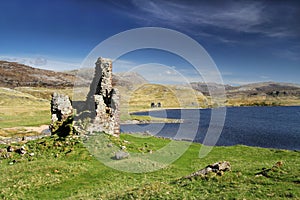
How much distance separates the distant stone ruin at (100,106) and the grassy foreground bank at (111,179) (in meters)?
4.38

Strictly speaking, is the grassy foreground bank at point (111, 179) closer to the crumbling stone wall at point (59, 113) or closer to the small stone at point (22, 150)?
the small stone at point (22, 150)

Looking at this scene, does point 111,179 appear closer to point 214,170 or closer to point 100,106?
point 214,170

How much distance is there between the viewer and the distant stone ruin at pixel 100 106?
35.4 meters

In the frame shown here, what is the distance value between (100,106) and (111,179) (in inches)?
584

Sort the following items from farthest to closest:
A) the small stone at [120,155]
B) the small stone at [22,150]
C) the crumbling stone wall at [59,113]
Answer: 1. the crumbling stone wall at [59,113]
2. the small stone at [22,150]
3. the small stone at [120,155]

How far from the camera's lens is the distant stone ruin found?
35.4m

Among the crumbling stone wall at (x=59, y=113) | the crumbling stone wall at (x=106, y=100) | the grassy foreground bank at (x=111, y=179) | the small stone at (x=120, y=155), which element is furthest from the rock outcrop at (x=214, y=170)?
the crumbling stone wall at (x=59, y=113)

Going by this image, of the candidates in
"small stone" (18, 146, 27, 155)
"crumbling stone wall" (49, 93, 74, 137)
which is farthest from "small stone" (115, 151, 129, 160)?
"crumbling stone wall" (49, 93, 74, 137)

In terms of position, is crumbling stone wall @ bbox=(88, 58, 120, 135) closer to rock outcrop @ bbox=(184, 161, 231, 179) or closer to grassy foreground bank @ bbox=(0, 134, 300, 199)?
grassy foreground bank @ bbox=(0, 134, 300, 199)

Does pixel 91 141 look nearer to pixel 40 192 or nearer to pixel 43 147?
pixel 43 147

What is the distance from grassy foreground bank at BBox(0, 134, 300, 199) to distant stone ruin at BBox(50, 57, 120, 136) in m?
4.38

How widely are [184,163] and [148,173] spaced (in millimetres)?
7300

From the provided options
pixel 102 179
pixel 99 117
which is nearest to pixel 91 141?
pixel 99 117

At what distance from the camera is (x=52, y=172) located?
76.5 ft
